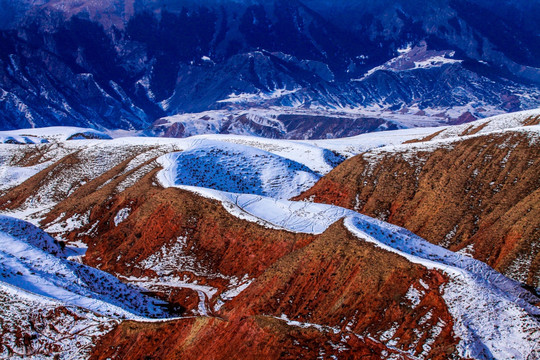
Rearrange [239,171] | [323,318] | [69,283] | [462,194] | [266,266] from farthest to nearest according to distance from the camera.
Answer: [239,171] → [462,194] → [266,266] → [69,283] → [323,318]

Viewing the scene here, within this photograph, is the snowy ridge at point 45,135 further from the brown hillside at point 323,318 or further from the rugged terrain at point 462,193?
the brown hillside at point 323,318

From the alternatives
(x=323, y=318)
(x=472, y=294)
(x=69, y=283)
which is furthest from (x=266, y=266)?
(x=472, y=294)

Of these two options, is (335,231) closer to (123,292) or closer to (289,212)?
(289,212)

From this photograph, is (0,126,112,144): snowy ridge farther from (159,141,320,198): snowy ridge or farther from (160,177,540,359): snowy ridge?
(160,177,540,359): snowy ridge

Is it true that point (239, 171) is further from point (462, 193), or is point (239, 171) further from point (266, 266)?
point (266, 266)

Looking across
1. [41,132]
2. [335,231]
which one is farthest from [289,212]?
[41,132]

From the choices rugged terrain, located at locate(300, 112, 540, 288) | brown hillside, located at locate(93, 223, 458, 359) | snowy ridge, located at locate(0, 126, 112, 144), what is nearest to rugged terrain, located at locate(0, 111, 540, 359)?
brown hillside, located at locate(93, 223, 458, 359)
